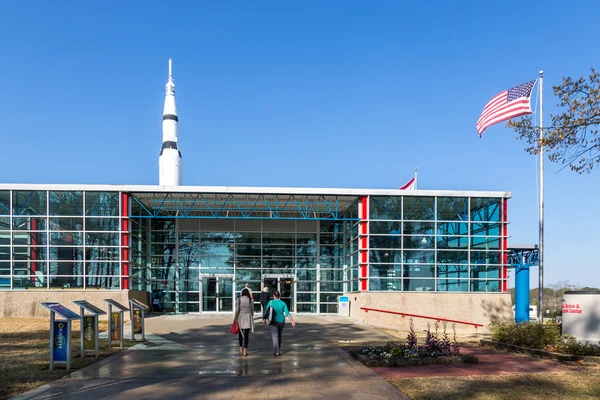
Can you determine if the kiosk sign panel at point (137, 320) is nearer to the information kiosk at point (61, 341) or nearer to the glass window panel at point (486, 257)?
the information kiosk at point (61, 341)

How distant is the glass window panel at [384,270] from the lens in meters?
26.9

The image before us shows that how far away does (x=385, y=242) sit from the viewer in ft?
89.2

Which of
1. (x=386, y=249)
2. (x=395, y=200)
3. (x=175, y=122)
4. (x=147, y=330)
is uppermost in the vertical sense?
(x=175, y=122)

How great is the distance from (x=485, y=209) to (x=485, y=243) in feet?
5.64

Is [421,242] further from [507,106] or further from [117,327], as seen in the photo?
[117,327]

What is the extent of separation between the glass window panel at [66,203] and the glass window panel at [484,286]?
19.6 metres

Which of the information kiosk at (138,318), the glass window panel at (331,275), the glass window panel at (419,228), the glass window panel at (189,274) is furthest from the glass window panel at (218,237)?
the information kiosk at (138,318)

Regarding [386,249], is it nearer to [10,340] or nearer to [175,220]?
[175,220]

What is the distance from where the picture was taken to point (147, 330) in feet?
65.2

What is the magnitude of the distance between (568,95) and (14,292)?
24608 millimetres

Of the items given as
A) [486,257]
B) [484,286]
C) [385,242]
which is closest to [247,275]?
[385,242]

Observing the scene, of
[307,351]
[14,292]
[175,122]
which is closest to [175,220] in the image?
[14,292]

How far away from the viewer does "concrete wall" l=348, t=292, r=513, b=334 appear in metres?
26.2

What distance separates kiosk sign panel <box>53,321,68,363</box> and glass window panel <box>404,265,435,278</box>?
750 inches
